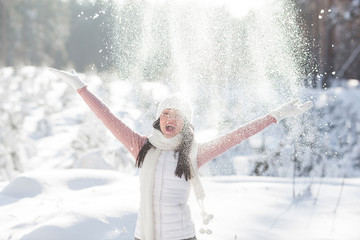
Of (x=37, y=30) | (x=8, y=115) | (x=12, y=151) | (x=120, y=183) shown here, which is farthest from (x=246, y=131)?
(x=37, y=30)

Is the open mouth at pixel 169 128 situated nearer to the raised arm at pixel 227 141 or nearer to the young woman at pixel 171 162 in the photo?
the young woman at pixel 171 162

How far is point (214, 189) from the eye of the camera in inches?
138

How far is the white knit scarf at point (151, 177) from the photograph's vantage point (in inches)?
68.7

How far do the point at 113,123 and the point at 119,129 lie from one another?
0.05 metres

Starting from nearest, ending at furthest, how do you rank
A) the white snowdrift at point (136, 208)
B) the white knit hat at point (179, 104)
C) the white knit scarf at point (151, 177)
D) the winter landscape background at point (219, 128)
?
the white knit scarf at point (151, 177), the white knit hat at point (179, 104), the white snowdrift at point (136, 208), the winter landscape background at point (219, 128)

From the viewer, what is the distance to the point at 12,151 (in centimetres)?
579

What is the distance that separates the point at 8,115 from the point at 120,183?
5.76 metres

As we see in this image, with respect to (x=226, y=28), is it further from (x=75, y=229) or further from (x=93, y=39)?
(x=93, y=39)

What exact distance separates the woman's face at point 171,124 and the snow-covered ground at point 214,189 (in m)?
0.84

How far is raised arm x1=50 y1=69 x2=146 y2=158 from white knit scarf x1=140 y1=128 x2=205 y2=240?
0.14 m

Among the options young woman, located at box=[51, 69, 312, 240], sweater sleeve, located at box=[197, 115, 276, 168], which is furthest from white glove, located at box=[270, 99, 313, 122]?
sweater sleeve, located at box=[197, 115, 276, 168]

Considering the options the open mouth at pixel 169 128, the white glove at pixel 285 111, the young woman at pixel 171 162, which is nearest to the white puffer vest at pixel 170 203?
the young woman at pixel 171 162

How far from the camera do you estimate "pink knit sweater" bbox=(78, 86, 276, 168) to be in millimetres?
1936

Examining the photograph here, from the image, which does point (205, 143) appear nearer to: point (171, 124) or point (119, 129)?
point (171, 124)
